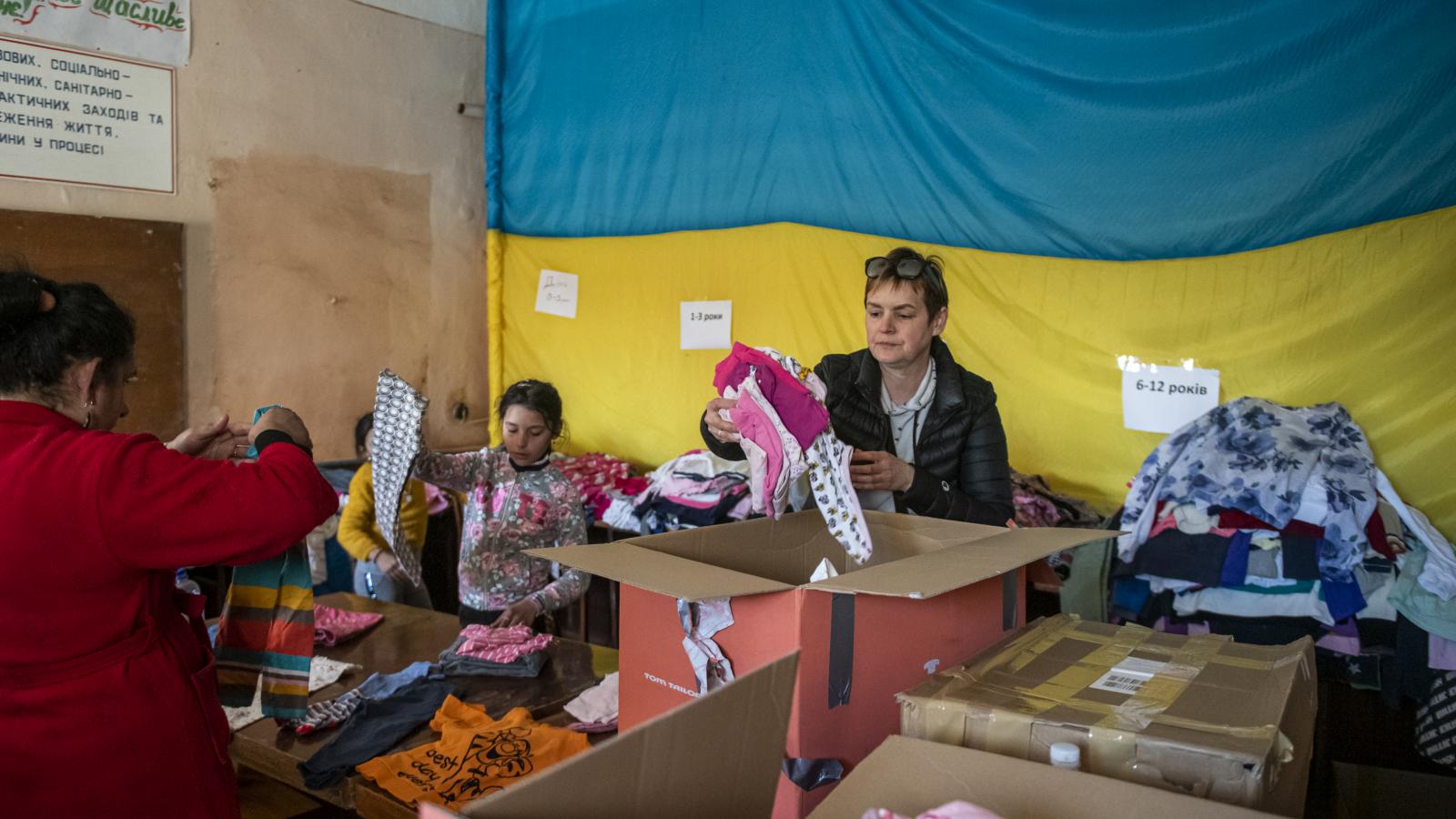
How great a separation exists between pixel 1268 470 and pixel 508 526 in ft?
7.13

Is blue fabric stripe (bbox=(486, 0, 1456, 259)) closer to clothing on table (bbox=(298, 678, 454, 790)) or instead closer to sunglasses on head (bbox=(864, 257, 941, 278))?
sunglasses on head (bbox=(864, 257, 941, 278))

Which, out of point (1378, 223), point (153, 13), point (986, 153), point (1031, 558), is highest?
point (153, 13)

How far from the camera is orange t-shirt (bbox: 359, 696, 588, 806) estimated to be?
1.70m

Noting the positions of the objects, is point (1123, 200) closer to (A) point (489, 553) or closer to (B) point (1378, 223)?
(B) point (1378, 223)

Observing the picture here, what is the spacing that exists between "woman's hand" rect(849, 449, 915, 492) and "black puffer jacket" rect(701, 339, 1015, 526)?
148 mm

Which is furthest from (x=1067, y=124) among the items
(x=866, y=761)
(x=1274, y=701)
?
(x=866, y=761)

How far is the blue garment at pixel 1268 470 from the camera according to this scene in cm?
279

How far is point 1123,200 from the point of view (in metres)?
3.45

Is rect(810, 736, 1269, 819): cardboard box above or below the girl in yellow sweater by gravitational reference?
above

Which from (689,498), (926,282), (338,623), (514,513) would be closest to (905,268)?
(926,282)

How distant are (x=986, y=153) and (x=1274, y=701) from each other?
285cm

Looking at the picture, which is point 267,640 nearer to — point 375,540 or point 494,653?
point 494,653

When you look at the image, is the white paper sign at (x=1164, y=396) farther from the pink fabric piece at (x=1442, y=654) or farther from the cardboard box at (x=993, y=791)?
the cardboard box at (x=993, y=791)

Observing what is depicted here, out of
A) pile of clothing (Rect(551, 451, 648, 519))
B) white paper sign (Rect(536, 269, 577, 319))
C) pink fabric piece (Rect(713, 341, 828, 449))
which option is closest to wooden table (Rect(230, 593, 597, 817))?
pink fabric piece (Rect(713, 341, 828, 449))
